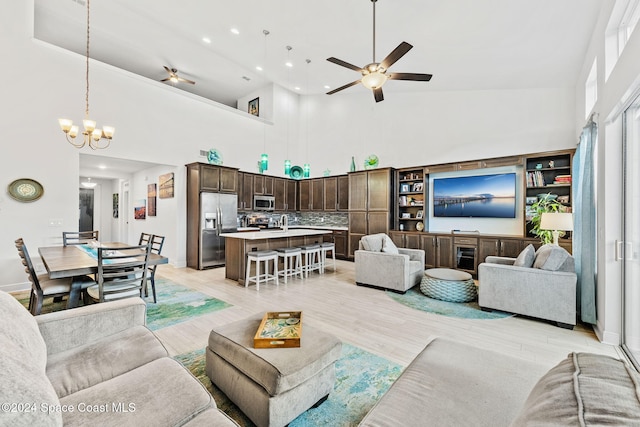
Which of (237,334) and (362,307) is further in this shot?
(362,307)

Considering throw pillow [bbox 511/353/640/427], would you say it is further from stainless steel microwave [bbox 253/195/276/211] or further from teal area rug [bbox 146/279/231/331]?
stainless steel microwave [bbox 253/195/276/211]

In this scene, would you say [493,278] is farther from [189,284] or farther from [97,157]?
[97,157]

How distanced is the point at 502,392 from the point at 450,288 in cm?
286

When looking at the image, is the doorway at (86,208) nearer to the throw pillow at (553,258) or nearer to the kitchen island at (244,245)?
the kitchen island at (244,245)

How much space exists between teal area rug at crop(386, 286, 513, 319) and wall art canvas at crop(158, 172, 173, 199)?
217 inches

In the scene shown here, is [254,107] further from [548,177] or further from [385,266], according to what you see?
[548,177]

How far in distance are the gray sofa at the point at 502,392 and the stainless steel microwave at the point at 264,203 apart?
6.33m

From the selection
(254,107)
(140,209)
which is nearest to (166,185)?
(140,209)

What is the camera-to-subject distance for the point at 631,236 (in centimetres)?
247

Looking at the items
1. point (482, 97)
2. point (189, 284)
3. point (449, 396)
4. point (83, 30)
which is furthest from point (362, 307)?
point (83, 30)

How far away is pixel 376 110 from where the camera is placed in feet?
23.8

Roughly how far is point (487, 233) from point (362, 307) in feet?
11.5

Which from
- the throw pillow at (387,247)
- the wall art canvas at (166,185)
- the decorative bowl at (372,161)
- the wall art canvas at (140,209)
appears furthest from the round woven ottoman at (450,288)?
the wall art canvas at (140,209)

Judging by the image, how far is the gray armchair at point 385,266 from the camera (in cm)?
419
